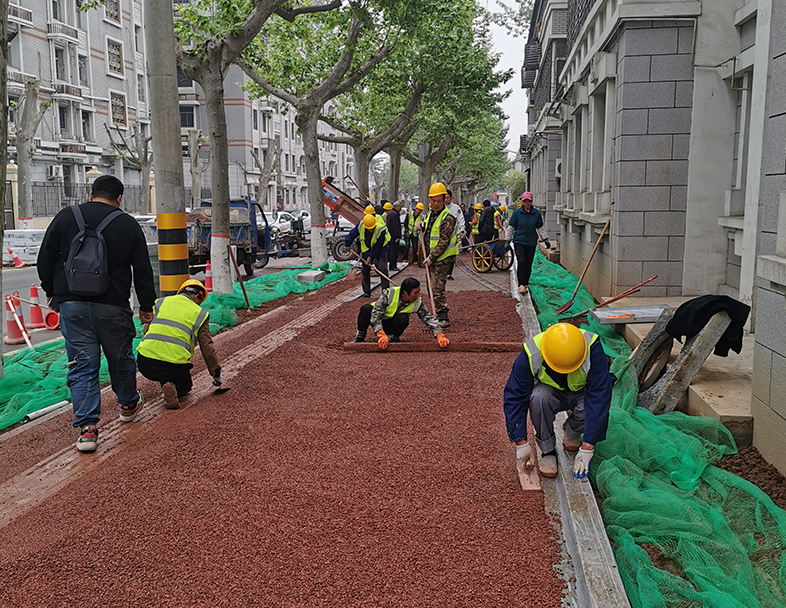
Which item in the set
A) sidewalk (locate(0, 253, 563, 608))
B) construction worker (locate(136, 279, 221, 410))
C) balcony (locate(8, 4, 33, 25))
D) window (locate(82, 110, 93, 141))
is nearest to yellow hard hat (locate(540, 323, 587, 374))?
sidewalk (locate(0, 253, 563, 608))

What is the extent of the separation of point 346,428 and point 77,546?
218cm

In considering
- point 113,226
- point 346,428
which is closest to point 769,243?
point 346,428

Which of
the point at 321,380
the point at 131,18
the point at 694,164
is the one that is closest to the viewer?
the point at 321,380

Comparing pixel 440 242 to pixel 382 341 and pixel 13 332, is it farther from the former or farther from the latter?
pixel 13 332

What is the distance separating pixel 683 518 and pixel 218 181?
10.5 meters

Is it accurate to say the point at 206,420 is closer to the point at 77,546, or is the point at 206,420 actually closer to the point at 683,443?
the point at 77,546

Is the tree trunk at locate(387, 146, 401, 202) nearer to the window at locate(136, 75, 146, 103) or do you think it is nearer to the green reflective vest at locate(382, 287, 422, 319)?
the green reflective vest at locate(382, 287, 422, 319)

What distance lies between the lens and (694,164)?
940cm

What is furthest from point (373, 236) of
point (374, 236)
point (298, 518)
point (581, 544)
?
point (581, 544)

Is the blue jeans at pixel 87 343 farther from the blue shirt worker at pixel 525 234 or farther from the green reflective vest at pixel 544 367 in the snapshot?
the blue shirt worker at pixel 525 234

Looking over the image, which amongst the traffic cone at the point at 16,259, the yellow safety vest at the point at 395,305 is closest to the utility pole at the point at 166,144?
the yellow safety vest at the point at 395,305

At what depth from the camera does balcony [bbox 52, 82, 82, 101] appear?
133ft

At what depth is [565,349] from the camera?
4078 mm

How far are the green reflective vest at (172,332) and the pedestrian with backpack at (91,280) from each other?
531mm
